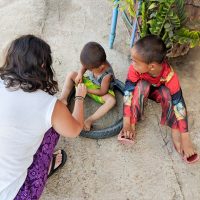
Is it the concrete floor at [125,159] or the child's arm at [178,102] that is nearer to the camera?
the concrete floor at [125,159]

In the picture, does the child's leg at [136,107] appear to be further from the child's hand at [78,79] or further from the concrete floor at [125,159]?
the child's hand at [78,79]

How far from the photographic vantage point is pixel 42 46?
1546 mm

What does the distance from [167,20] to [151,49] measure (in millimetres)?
404

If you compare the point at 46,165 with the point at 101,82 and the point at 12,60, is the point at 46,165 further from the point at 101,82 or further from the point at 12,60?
the point at 101,82

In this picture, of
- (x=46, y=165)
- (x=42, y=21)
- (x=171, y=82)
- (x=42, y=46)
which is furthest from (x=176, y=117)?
(x=42, y=21)

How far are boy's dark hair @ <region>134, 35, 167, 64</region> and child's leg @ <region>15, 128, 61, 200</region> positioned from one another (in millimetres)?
731

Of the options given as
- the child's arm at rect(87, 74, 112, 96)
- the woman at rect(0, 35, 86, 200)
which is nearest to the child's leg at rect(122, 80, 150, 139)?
the child's arm at rect(87, 74, 112, 96)

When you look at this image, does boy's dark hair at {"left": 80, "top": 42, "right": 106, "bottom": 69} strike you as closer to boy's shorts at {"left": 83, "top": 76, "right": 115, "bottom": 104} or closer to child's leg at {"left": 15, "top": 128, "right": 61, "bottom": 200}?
boy's shorts at {"left": 83, "top": 76, "right": 115, "bottom": 104}

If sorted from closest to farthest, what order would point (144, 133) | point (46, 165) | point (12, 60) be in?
point (12, 60), point (46, 165), point (144, 133)

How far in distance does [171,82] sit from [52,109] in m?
0.95

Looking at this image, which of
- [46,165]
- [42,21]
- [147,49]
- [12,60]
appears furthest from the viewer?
[42,21]

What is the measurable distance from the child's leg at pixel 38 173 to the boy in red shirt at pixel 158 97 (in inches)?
22.6

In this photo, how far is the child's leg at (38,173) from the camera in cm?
168

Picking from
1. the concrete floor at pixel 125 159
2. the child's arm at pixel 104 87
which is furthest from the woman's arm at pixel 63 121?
the child's arm at pixel 104 87
